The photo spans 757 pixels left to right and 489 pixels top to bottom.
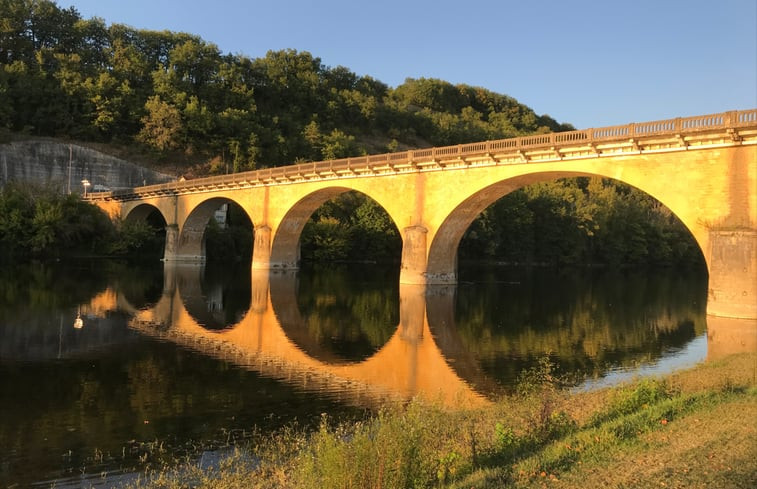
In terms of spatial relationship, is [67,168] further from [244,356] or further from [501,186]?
[244,356]

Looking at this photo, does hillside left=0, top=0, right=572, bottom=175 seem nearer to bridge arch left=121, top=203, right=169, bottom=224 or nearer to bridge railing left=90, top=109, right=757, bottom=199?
bridge arch left=121, top=203, right=169, bottom=224

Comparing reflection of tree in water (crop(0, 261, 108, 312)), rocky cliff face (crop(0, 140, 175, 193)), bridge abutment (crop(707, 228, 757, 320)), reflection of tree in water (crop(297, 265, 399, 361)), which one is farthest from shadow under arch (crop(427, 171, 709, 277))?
rocky cliff face (crop(0, 140, 175, 193))

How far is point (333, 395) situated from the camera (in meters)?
11.1

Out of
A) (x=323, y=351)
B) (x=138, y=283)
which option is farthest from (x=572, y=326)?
(x=138, y=283)

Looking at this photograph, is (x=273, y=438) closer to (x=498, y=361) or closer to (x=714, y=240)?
(x=498, y=361)

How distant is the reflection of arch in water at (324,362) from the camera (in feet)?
38.3

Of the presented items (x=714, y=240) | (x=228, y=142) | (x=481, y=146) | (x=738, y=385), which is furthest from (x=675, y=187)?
(x=228, y=142)

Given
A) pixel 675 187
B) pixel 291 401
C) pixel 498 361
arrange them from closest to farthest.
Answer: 1. pixel 291 401
2. pixel 498 361
3. pixel 675 187

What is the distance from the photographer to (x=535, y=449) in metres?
6.64

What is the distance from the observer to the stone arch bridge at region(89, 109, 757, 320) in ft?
65.4

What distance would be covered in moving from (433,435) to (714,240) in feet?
56.0

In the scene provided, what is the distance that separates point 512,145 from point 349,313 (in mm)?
11492

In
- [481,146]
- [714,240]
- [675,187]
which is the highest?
[481,146]

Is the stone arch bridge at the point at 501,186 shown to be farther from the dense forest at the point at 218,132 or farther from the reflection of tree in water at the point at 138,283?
the dense forest at the point at 218,132
